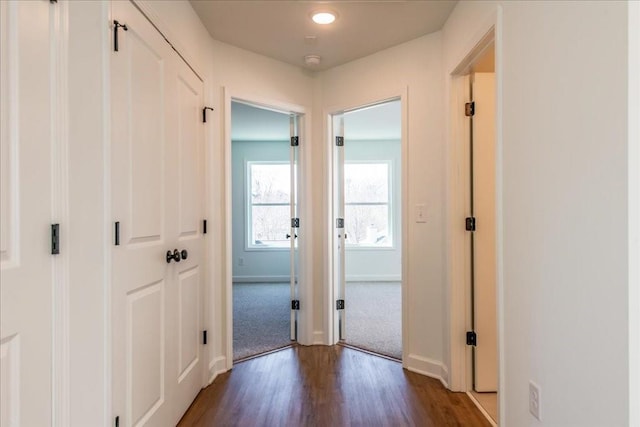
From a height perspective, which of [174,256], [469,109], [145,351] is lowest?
[145,351]

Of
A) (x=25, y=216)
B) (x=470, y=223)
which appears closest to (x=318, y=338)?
(x=470, y=223)

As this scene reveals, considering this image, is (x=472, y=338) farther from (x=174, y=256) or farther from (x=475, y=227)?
(x=174, y=256)

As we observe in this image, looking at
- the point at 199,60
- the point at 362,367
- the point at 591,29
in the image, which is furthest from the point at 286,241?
the point at 591,29

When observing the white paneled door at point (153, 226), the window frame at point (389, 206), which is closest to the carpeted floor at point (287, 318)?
the window frame at point (389, 206)

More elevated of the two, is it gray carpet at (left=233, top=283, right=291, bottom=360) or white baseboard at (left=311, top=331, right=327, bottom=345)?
white baseboard at (left=311, top=331, right=327, bottom=345)

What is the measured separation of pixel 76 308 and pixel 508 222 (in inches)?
67.7

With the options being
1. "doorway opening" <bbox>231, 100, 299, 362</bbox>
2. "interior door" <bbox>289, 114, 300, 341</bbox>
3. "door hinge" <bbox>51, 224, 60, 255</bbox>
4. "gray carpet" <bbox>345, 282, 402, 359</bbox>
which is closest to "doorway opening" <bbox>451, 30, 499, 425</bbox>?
"gray carpet" <bbox>345, 282, 402, 359</bbox>

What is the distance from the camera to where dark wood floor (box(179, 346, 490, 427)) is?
2135 mm

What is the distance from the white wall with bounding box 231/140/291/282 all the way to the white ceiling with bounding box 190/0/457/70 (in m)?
3.62

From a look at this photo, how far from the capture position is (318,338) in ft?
11.1

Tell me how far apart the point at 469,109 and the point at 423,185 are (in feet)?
1.96

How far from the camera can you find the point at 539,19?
145 centimetres

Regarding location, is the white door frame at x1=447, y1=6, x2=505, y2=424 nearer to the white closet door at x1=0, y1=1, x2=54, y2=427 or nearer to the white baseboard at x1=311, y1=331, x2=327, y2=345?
the white baseboard at x1=311, y1=331, x2=327, y2=345

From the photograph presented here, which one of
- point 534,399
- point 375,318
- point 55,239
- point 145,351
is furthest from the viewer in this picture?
point 375,318
